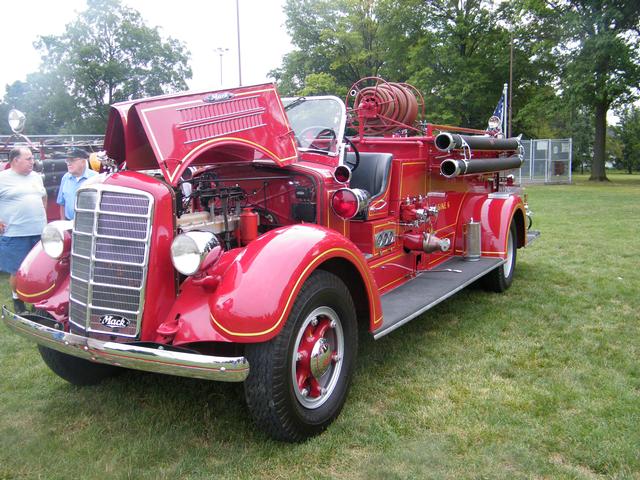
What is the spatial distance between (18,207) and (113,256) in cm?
348

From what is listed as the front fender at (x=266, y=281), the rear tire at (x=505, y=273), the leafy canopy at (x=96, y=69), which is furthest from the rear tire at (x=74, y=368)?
the leafy canopy at (x=96, y=69)

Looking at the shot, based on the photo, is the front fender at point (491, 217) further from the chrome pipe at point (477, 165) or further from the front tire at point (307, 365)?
the front tire at point (307, 365)

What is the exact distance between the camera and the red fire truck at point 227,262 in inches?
110

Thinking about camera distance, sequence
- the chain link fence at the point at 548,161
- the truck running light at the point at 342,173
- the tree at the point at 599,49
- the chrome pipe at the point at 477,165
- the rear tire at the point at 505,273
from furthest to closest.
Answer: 1. the chain link fence at the point at 548,161
2. the tree at the point at 599,49
3. the rear tire at the point at 505,273
4. the chrome pipe at the point at 477,165
5. the truck running light at the point at 342,173

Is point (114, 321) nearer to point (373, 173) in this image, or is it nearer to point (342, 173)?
point (342, 173)

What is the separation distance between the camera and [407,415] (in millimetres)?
3355

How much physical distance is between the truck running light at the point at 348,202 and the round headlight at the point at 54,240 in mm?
1821

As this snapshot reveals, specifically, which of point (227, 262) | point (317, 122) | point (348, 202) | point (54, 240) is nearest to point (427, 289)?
point (348, 202)

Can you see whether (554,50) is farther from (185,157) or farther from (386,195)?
(185,157)

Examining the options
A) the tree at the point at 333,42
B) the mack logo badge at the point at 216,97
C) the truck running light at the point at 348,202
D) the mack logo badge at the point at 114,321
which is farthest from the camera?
the tree at the point at 333,42

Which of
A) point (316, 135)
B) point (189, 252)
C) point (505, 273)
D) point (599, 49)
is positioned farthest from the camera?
point (599, 49)

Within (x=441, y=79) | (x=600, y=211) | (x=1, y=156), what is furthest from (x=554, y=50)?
(x=1, y=156)

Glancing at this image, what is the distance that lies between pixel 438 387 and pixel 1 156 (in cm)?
1126

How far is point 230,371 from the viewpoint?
2.57 meters
